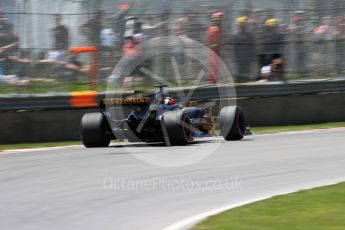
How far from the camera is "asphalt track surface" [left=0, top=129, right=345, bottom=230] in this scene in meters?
7.18

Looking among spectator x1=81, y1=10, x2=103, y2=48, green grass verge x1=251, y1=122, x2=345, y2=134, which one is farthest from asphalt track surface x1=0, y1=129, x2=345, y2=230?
spectator x1=81, y1=10, x2=103, y2=48

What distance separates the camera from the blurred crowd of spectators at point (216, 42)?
15500 mm

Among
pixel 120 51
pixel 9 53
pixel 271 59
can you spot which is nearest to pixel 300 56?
pixel 271 59

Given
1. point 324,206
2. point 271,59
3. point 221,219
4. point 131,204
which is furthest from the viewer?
point 271,59

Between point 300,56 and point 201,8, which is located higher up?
point 201,8

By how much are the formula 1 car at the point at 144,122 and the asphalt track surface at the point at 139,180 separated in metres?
0.24

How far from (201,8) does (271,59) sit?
216 centimetres

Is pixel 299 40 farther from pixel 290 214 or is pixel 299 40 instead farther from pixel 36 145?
pixel 290 214

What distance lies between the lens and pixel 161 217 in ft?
23.2

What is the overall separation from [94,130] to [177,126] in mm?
1582

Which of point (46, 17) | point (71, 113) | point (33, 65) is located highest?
point (46, 17)

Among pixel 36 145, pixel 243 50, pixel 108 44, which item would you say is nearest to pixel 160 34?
pixel 108 44

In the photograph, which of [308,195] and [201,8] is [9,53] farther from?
[308,195]

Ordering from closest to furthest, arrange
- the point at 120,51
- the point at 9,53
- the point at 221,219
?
1. the point at 221,219
2. the point at 9,53
3. the point at 120,51
